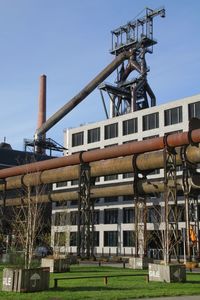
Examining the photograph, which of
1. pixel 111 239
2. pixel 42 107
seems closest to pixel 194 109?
pixel 111 239

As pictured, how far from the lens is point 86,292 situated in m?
17.3

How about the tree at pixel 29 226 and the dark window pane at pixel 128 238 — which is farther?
the dark window pane at pixel 128 238

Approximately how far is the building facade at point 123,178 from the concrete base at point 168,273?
34043 mm

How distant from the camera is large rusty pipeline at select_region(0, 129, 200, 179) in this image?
3550 centimetres

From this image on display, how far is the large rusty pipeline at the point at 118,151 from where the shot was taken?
35500 millimetres

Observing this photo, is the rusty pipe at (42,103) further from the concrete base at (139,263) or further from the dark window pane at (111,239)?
the concrete base at (139,263)

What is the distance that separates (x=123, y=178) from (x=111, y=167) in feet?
75.0

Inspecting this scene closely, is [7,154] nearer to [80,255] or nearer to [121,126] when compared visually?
[121,126]

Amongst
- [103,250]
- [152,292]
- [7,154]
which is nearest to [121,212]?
[103,250]

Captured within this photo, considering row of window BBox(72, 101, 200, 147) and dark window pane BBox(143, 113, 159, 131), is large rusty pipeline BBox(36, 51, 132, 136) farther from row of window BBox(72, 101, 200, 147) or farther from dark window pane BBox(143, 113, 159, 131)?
dark window pane BBox(143, 113, 159, 131)

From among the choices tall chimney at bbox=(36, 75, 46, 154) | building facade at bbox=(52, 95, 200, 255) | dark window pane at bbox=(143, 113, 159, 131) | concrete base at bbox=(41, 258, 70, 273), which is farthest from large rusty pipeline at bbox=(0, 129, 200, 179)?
tall chimney at bbox=(36, 75, 46, 154)

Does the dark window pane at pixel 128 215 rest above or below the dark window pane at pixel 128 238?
above

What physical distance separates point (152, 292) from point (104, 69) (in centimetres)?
6644

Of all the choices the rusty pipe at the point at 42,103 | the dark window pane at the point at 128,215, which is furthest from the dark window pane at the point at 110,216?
the rusty pipe at the point at 42,103
